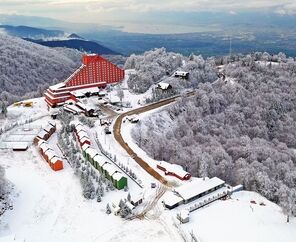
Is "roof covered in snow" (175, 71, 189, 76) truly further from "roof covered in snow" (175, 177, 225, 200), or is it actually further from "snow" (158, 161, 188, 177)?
"roof covered in snow" (175, 177, 225, 200)

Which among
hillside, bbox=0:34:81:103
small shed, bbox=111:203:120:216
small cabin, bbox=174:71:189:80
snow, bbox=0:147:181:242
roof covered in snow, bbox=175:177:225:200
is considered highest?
small cabin, bbox=174:71:189:80

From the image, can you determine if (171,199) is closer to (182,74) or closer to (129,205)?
(129,205)

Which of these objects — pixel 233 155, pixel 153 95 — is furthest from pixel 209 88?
pixel 233 155

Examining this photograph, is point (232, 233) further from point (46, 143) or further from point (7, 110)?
point (7, 110)

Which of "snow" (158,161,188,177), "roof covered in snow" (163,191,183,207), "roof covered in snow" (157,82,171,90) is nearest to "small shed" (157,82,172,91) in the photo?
"roof covered in snow" (157,82,171,90)

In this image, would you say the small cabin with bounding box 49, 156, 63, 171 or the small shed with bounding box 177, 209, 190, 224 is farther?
the small cabin with bounding box 49, 156, 63, 171

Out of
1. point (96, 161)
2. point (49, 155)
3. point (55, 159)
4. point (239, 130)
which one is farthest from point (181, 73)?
point (55, 159)

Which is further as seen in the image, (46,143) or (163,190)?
(46,143)
